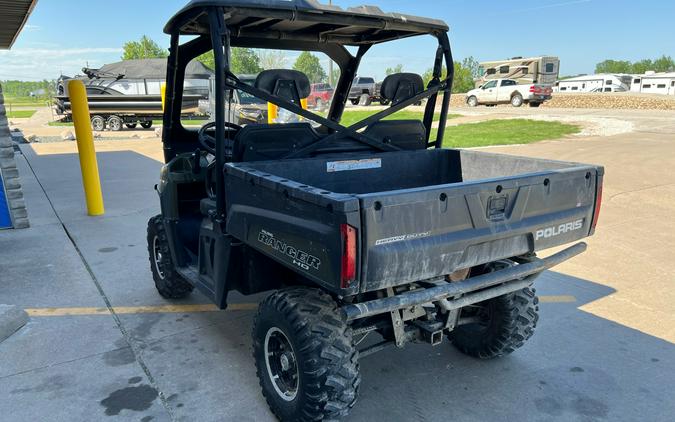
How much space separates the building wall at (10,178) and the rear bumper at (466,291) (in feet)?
19.8

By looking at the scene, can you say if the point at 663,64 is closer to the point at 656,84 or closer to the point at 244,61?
the point at 656,84

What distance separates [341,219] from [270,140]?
142 cm

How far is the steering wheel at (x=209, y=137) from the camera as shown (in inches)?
142

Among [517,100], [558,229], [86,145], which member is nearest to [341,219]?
[558,229]

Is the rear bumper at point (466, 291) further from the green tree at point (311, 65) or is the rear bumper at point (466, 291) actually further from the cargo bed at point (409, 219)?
the green tree at point (311, 65)

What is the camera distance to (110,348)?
12.1 feet

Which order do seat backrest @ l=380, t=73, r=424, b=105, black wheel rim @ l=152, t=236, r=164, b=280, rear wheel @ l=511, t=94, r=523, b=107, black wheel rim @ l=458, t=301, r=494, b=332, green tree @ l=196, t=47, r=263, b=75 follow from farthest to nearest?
rear wheel @ l=511, t=94, r=523, b=107 < black wheel rim @ l=152, t=236, r=164, b=280 < seat backrest @ l=380, t=73, r=424, b=105 < black wheel rim @ l=458, t=301, r=494, b=332 < green tree @ l=196, t=47, r=263, b=75

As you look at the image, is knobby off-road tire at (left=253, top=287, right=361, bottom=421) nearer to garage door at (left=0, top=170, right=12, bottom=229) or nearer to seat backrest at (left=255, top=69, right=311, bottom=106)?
seat backrest at (left=255, top=69, right=311, bottom=106)

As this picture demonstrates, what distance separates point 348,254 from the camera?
2.18m

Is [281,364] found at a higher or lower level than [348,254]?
lower

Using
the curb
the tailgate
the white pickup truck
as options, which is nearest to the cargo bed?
the tailgate

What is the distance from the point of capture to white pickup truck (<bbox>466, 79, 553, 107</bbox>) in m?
28.7

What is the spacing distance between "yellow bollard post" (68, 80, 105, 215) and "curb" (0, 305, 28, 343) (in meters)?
3.68

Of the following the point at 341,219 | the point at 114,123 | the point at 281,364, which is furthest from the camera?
the point at 114,123
